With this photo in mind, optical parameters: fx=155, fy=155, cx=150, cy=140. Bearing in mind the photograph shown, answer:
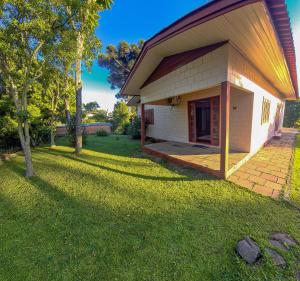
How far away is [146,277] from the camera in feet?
5.52

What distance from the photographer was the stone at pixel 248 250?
5.93 feet

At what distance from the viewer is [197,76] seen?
14.8ft

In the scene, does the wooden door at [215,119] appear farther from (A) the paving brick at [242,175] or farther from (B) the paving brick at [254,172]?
(A) the paving brick at [242,175]

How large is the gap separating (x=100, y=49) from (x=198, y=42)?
9.88ft

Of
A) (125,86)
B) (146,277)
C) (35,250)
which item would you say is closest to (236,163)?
(146,277)

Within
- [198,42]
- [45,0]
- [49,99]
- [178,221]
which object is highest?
[45,0]

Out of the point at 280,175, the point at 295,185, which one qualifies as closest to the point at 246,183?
the point at 295,185

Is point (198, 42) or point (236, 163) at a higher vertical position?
point (198, 42)

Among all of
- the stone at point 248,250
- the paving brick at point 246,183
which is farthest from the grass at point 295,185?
the stone at point 248,250

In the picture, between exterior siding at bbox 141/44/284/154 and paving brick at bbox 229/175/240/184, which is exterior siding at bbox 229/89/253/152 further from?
paving brick at bbox 229/175/240/184

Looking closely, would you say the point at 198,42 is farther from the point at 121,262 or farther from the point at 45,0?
the point at 121,262

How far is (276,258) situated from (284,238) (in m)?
0.46

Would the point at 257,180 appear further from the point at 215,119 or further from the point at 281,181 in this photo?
the point at 215,119

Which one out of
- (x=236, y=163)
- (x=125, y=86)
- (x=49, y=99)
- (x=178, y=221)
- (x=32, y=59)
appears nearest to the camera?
(x=178, y=221)
